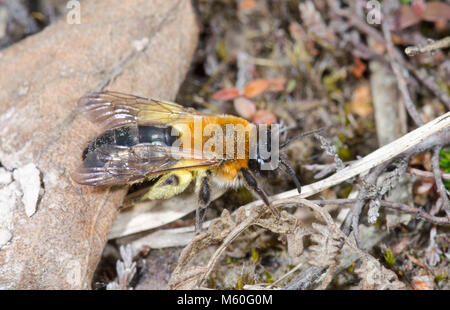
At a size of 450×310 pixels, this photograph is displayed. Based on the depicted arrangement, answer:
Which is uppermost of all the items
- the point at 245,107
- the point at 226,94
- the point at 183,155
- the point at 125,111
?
the point at 226,94

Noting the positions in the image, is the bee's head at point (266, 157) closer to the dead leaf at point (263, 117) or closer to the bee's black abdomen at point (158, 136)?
the bee's black abdomen at point (158, 136)

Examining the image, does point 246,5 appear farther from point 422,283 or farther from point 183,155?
point 422,283

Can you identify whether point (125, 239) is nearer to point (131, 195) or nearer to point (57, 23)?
point (131, 195)

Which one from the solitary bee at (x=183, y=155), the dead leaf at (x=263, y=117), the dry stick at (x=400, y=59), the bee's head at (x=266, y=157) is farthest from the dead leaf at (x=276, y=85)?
the bee's head at (x=266, y=157)

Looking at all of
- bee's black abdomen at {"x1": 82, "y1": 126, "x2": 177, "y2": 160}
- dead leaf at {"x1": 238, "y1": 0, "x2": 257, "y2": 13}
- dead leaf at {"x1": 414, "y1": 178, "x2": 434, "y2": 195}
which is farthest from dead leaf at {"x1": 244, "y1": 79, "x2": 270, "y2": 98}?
dead leaf at {"x1": 414, "y1": 178, "x2": 434, "y2": 195}

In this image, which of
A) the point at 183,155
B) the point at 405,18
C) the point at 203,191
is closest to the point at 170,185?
the point at 203,191
